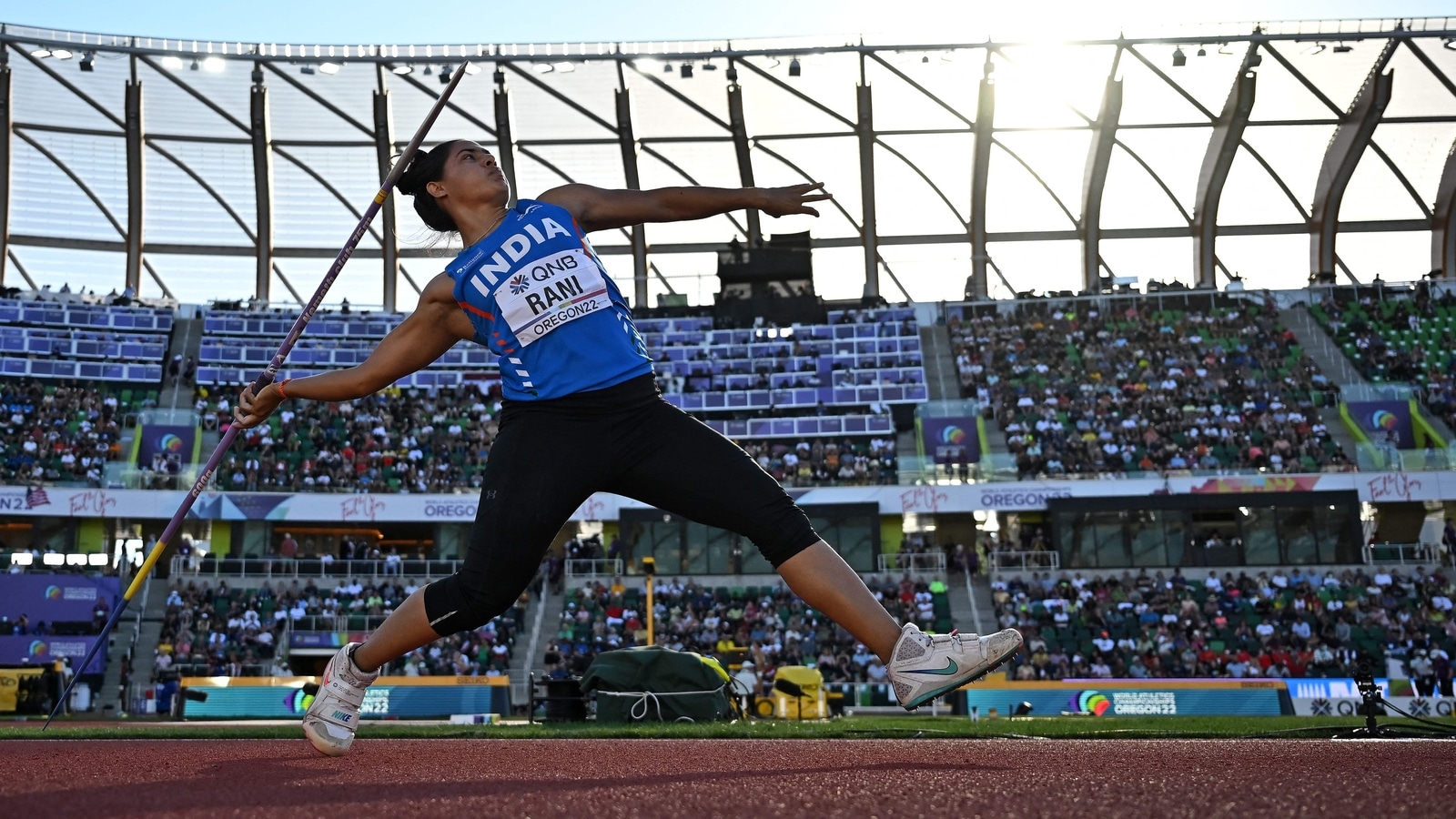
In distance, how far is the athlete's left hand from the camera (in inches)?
177

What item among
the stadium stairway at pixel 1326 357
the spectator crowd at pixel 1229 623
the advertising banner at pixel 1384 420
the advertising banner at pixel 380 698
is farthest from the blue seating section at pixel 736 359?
the advertising banner at pixel 380 698

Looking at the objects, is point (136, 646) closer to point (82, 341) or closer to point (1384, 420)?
point (82, 341)

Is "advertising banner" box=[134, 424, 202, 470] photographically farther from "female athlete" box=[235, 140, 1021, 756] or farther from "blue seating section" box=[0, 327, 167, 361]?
"female athlete" box=[235, 140, 1021, 756]

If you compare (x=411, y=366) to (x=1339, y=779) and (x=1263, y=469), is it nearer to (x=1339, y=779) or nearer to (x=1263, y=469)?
(x=1339, y=779)

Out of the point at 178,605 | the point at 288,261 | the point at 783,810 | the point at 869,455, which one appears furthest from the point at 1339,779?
the point at 288,261

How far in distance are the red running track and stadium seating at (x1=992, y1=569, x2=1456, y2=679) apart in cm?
1945

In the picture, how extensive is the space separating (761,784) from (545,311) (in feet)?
5.46

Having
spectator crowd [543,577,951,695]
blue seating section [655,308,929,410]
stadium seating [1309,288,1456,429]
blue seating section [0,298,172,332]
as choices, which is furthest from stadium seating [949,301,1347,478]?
blue seating section [0,298,172,332]

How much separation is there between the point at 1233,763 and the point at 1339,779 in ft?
2.31

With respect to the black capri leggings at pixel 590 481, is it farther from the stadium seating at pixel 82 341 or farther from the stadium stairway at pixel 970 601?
the stadium seating at pixel 82 341

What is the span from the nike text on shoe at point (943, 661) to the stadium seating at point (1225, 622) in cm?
1972

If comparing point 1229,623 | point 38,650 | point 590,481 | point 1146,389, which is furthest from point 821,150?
point 590,481

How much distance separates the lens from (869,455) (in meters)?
33.5

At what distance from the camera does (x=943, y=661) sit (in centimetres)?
420
